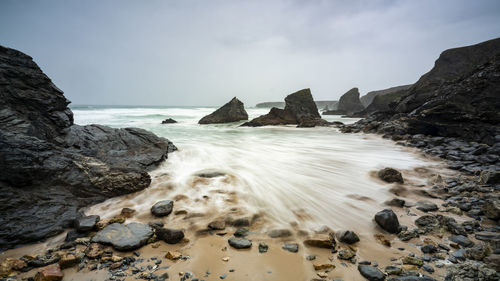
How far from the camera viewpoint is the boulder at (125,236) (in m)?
2.77

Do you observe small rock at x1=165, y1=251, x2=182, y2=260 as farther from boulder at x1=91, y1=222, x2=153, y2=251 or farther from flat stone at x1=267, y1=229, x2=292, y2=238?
flat stone at x1=267, y1=229, x2=292, y2=238

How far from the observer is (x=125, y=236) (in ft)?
9.61

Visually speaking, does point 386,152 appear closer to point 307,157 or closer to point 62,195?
point 307,157

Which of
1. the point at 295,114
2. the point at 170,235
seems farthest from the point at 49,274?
the point at 295,114

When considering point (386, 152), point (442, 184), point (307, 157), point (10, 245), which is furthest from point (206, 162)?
point (386, 152)

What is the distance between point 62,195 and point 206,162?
12.9 ft

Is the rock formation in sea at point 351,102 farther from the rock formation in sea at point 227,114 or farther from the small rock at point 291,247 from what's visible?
the small rock at point 291,247

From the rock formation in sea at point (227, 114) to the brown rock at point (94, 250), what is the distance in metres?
25.6

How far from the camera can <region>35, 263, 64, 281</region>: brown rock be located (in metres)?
2.21

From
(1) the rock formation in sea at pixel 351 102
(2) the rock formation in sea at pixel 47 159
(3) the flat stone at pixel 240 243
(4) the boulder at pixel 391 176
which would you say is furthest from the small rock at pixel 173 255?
(1) the rock formation in sea at pixel 351 102

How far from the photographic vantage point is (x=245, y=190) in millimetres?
4816

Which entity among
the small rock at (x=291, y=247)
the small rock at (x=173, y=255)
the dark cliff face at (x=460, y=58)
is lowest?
the small rock at (x=291, y=247)

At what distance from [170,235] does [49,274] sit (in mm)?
1257

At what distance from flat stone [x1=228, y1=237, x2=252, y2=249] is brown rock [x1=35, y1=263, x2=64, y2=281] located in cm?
192
